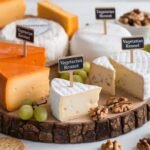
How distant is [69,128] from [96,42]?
61 cm

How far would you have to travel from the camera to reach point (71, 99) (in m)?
2.25

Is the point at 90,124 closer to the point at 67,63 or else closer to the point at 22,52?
the point at 67,63

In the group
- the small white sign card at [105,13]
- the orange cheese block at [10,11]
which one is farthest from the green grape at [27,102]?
the orange cheese block at [10,11]

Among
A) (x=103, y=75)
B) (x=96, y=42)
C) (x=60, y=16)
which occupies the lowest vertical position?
(x=103, y=75)

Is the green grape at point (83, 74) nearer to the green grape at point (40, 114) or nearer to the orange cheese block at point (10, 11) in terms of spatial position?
the green grape at point (40, 114)

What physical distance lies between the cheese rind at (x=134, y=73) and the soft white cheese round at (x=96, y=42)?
0.40ft

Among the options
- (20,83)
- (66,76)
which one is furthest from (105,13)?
(20,83)

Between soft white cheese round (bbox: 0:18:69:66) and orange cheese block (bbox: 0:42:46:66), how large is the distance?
0.13 m

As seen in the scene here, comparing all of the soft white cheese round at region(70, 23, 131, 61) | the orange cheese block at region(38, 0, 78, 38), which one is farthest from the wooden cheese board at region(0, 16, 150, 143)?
the orange cheese block at region(38, 0, 78, 38)

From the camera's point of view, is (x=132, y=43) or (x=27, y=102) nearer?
(x=27, y=102)

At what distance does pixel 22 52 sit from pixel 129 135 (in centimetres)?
62

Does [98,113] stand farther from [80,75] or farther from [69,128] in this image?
[80,75]

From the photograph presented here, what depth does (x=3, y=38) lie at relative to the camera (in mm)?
2740

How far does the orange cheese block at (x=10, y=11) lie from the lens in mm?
3057
